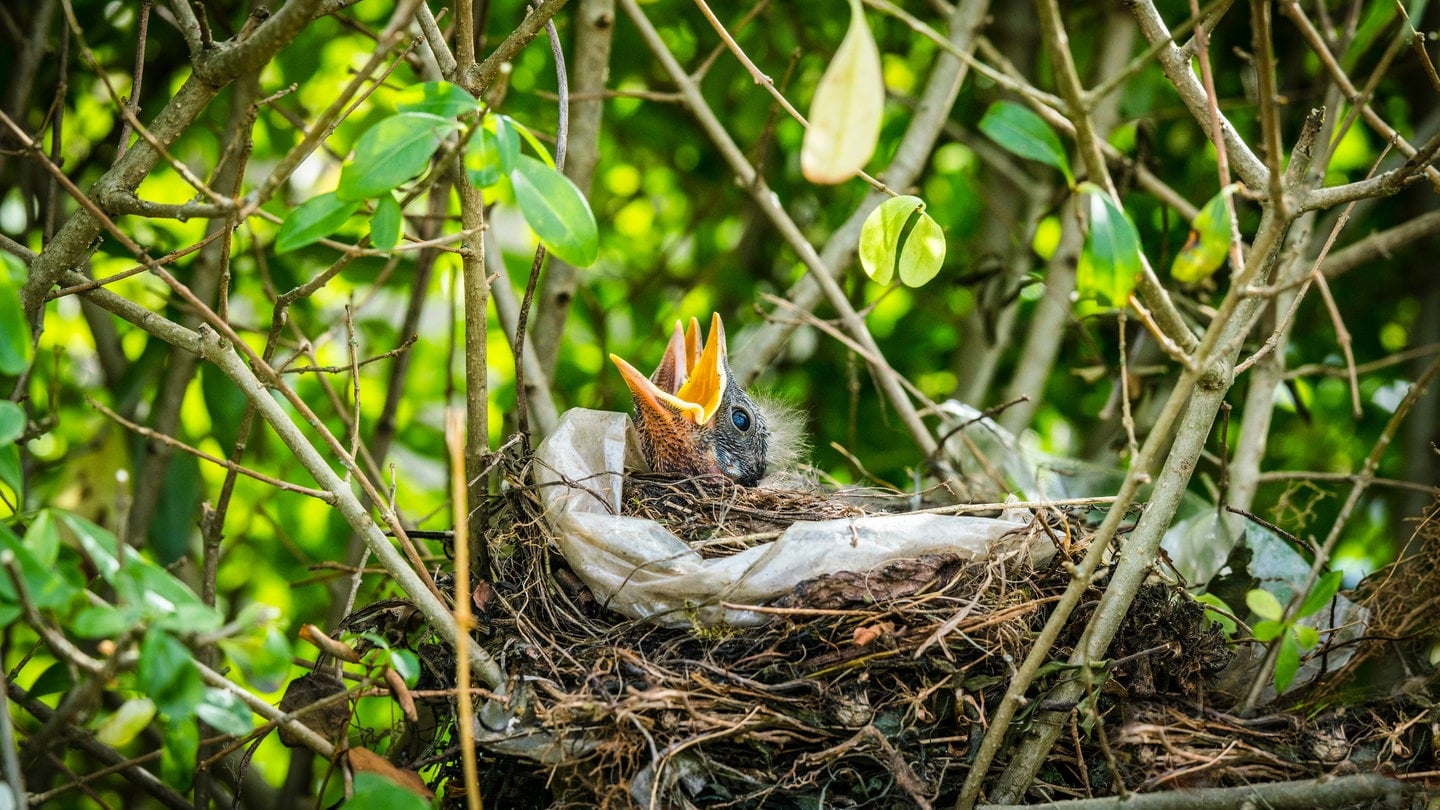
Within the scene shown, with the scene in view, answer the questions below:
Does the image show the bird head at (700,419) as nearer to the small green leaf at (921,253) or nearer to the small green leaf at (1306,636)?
the small green leaf at (921,253)

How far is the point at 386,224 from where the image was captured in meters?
1.61

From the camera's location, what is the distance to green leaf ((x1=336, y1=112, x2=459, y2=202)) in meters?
1.48

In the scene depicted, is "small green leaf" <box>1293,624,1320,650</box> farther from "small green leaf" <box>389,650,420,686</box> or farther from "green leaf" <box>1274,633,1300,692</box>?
"small green leaf" <box>389,650,420,686</box>

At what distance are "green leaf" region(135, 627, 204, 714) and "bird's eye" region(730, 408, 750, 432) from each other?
6.17 feet

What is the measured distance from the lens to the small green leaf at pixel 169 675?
1.30 metres

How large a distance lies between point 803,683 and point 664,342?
2.75 meters

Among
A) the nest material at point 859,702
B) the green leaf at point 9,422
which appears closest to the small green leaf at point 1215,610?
the nest material at point 859,702

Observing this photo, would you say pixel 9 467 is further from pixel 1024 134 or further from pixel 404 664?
pixel 1024 134

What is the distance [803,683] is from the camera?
1940mm

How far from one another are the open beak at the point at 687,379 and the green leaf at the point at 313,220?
1226 mm

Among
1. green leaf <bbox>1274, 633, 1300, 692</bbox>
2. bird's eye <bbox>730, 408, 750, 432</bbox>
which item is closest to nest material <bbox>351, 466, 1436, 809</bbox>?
green leaf <bbox>1274, 633, 1300, 692</bbox>

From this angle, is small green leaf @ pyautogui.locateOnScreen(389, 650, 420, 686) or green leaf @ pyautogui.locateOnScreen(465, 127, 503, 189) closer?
green leaf @ pyautogui.locateOnScreen(465, 127, 503, 189)

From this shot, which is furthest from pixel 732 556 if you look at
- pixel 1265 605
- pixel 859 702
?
pixel 1265 605

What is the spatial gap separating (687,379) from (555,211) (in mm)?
1641
